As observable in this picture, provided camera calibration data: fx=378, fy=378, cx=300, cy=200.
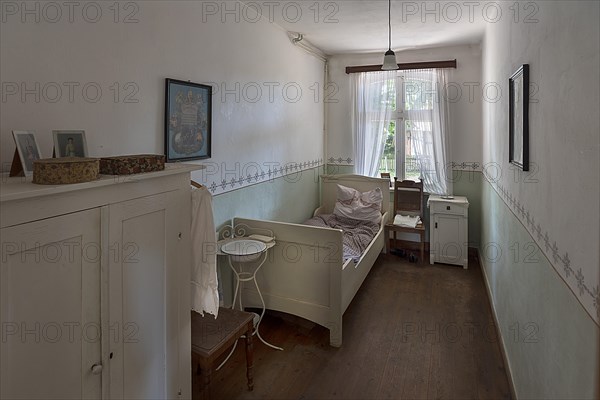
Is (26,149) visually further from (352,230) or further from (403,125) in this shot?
(403,125)

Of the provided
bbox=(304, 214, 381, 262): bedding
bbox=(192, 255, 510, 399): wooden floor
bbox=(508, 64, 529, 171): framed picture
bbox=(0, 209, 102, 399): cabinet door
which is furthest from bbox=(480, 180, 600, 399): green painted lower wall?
bbox=(0, 209, 102, 399): cabinet door

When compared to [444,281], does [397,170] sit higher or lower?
higher

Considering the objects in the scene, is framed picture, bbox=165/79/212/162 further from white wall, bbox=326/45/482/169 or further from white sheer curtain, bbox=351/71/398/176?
white wall, bbox=326/45/482/169

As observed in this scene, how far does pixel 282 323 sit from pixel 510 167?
205cm

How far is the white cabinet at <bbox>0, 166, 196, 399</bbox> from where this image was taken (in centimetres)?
107

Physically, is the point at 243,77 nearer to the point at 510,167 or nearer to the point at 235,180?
the point at 235,180

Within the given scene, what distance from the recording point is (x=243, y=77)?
3.19 m

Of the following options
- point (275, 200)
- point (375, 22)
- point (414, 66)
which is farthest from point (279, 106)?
point (414, 66)

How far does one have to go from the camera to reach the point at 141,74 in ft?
7.06

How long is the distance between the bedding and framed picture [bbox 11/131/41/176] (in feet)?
7.76

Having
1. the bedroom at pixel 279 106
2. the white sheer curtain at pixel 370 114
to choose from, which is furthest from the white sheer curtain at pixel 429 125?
the bedroom at pixel 279 106

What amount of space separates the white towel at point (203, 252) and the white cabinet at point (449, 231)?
3286 mm

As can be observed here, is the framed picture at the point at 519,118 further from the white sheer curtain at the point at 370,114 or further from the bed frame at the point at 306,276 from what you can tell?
the white sheer curtain at the point at 370,114

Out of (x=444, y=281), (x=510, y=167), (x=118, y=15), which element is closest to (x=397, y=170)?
(x=444, y=281)
